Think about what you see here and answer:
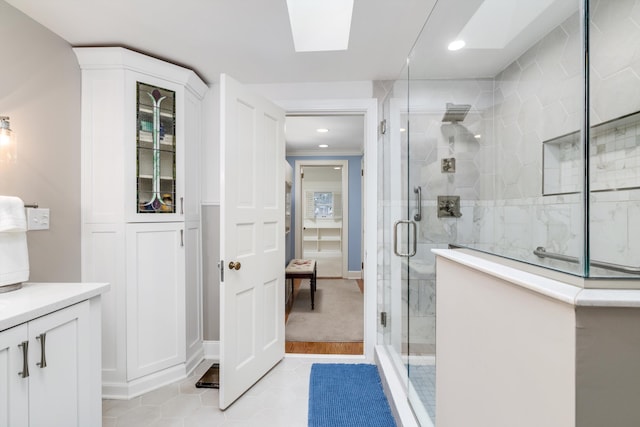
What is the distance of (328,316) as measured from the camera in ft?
10.5

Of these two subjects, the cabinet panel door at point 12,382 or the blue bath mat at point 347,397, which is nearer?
the cabinet panel door at point 12,382

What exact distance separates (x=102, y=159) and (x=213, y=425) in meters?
1.77

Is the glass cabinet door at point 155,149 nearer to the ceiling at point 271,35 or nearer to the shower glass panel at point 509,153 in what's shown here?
the ceiling at point 271,35

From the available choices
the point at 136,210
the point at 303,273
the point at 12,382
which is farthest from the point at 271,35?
the point at 303,273

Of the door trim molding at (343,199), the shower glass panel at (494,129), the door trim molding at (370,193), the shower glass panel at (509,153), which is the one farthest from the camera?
the door trim molding at (343,199)

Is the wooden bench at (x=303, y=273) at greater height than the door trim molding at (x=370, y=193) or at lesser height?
lesser

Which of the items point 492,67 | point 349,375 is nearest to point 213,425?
point 349,375

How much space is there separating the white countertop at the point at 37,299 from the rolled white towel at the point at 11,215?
283 mm

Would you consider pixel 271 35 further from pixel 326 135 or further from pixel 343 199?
pixel 343 199

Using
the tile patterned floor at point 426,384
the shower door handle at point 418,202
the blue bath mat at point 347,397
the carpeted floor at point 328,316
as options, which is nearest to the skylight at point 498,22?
the shower door handle at point 418,202

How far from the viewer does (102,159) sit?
177 centimetres

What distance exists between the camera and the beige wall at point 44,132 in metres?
1.40

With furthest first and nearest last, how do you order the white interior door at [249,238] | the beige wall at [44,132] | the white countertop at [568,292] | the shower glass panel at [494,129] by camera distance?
the white interior door at [249,238], the beige wall at [44,132], the shower glass panel at [494,129], the white countertop at [568,292]

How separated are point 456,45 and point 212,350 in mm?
2839
